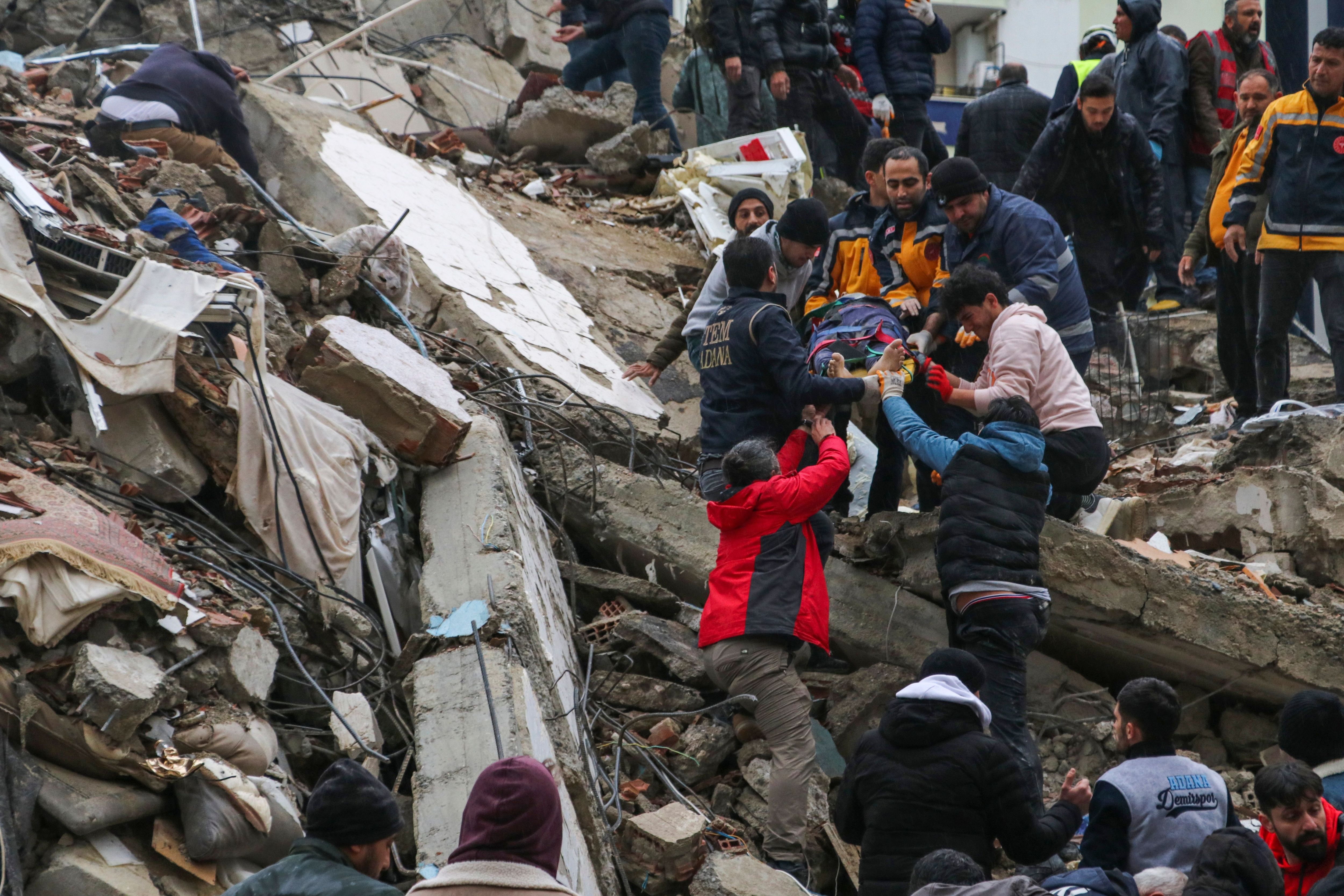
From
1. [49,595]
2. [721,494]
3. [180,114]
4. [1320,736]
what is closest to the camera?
[1320,736]

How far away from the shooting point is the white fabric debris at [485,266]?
24.7 ft

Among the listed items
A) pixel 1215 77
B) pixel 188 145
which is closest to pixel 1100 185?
pixel 1215 77

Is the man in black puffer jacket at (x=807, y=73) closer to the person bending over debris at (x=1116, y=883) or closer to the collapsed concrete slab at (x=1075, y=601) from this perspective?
the collapsed concrete slab at (x=1075, y=601)

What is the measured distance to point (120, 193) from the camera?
673 centimetres

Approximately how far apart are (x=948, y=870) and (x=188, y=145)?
6780mm

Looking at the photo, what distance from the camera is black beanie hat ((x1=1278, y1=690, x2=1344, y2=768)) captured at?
11.6ft

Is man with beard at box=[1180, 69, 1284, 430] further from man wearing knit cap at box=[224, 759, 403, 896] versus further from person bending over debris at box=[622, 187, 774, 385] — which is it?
man wearing knit cap at box=[224, 759, 403, 896]

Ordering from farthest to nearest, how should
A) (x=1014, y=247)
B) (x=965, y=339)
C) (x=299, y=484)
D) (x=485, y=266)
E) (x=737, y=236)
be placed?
1. (x=485, y=266)
2. (x=737, y=236)
3. (x=1014, y=247)
4. (x=965, y=339)
5. (x=299, y=484)

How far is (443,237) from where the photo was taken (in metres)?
8.46

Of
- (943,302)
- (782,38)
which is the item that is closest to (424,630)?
(943,302)

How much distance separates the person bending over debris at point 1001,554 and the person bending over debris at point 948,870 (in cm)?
150

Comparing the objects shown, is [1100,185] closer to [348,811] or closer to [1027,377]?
[1027,377]

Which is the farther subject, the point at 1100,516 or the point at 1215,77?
the point at 1215,77

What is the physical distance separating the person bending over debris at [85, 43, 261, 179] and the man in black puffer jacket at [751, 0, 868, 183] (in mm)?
3832
